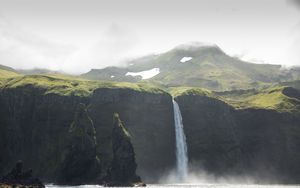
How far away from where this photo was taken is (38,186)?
603 ft

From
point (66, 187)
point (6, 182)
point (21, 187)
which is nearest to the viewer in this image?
point (21, 187)

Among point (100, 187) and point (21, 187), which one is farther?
point (100, 187)

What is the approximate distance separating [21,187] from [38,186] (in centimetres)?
1021

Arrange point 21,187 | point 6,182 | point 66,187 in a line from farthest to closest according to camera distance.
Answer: point 66,187
point 6,182
point 21,187

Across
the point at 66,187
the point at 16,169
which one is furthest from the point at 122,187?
the point at 16,169

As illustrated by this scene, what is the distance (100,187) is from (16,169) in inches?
1232

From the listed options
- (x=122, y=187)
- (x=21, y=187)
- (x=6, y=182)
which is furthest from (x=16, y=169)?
(x=122, y=187)

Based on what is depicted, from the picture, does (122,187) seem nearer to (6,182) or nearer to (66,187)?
(66,187)

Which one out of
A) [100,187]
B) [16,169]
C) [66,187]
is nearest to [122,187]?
[100,187]

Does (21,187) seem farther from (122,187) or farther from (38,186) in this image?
(122,187)

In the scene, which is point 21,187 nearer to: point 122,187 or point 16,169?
point 16,169

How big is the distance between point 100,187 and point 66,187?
12538mm

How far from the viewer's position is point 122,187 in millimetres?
199750

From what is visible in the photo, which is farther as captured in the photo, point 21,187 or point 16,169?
point 16,169
